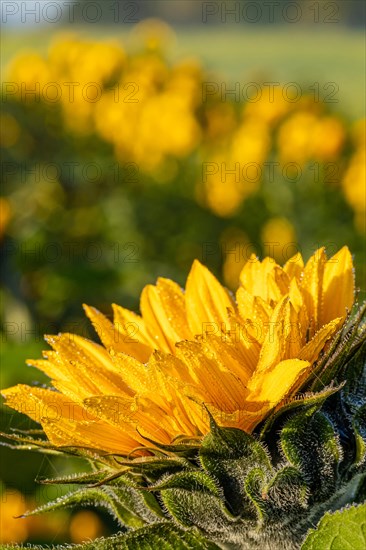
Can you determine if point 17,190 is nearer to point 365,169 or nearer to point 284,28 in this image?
point 365,169

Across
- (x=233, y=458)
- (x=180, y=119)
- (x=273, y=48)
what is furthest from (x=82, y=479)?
(x=273, y=48)

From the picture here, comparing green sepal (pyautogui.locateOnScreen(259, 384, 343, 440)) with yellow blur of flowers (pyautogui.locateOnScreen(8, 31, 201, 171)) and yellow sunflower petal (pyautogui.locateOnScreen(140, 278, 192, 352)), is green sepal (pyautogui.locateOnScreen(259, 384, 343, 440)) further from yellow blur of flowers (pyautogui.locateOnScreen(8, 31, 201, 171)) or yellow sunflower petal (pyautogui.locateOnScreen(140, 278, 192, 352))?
yellow blur of flowers (pyautogui.locateOnScreen(8, 31, 201, 171))

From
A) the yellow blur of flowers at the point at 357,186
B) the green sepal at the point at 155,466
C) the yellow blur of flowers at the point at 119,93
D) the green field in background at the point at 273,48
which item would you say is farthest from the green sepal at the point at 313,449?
the green field in background at the point at 273,48

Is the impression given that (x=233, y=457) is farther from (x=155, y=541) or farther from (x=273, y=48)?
(x=273, y=48)

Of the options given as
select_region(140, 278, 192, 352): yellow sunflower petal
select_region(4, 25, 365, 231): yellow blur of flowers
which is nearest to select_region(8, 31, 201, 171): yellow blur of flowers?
select_region(4, 25, 365, 231): yellow blur of flowers

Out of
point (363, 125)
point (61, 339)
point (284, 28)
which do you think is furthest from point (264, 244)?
point (284, 28)

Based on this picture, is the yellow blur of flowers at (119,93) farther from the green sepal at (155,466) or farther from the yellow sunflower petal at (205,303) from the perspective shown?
the green sepal at (155,466)
